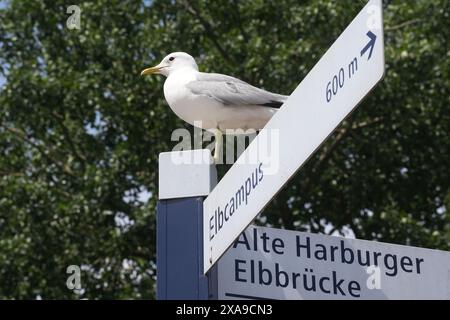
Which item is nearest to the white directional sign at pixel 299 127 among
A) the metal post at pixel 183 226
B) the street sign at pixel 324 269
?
the metal post at pixel 183 226

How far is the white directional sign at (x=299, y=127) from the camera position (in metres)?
2.67

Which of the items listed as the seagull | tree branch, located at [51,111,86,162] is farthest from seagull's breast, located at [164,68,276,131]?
tree branch, located at [51,111,86,162]

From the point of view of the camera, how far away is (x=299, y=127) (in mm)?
2973

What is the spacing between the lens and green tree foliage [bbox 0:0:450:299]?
10.7 meters

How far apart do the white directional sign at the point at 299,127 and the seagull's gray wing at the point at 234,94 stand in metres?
0.75

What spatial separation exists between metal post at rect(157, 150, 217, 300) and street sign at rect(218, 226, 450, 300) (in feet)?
0.40

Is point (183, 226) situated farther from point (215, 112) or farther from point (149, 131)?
point (149, 131)

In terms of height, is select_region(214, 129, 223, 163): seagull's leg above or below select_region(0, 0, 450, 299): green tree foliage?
Result: below

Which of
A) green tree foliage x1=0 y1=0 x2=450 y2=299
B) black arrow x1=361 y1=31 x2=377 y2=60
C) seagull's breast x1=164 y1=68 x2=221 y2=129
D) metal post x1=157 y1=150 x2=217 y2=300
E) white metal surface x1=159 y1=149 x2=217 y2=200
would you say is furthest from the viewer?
green tree foliage x1=0 y1=0 x2=450 y2=299

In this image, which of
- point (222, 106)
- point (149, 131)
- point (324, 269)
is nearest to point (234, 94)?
point (222, 106)

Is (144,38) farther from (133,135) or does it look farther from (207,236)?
(207,236)

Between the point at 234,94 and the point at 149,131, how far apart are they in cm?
690

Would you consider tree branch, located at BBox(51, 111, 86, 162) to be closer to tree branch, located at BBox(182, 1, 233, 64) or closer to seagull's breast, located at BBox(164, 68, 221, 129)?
tree branch, located at BBox(182, 1, 233, 64)
